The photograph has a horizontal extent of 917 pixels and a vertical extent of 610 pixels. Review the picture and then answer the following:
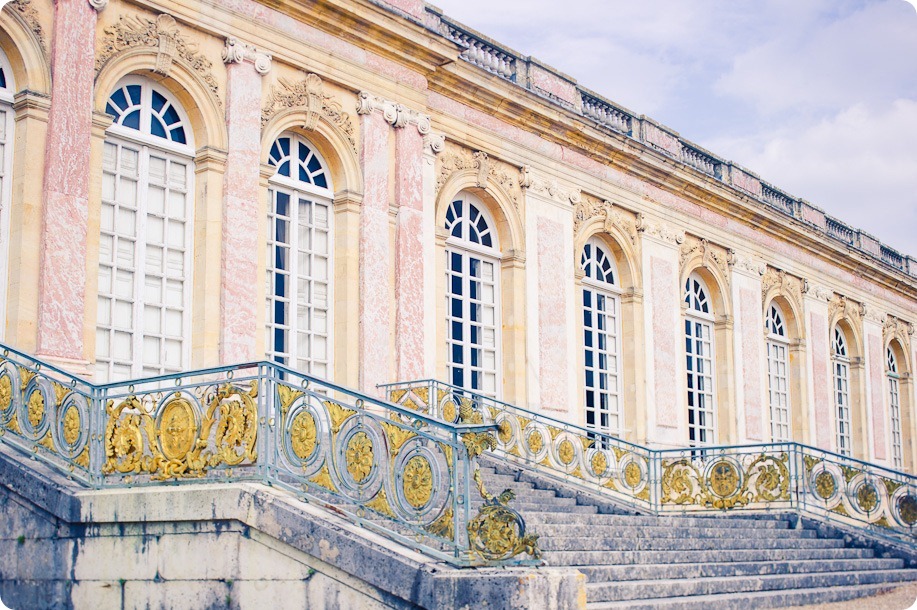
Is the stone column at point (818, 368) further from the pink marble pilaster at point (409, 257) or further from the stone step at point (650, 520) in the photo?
the pink marble pilaster at point (409, 257)

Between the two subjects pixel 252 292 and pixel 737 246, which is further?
pixel 737 246

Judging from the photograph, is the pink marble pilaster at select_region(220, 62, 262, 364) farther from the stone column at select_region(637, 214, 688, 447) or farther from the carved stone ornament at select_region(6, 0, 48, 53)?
the stone column at select_region(637, 214, 688, 447)

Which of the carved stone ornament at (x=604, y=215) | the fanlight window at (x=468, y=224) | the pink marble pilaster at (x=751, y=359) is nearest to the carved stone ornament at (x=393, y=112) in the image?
the fanlight window at (x=468, y=224)

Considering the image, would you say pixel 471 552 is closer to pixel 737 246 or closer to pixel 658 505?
pixel 658 505

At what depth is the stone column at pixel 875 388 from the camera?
984 inches

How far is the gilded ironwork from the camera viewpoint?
646cm

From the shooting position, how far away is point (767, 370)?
70.2 feet

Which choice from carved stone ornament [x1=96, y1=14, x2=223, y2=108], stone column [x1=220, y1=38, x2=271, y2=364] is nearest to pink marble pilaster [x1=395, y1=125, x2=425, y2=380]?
stone column [x1=220, y1=38, x2=271, y2=364]

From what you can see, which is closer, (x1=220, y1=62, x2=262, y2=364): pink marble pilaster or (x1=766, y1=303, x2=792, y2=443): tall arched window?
(x1=220, y1=62, x2=262, y2=364): pink marble pilaster

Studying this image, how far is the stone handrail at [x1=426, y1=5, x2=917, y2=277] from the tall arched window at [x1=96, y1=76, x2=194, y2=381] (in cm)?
416

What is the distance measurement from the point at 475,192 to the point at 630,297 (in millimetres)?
3738

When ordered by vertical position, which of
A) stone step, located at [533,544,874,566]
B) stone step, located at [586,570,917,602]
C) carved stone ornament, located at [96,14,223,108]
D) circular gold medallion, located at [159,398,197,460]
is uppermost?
carved stone ornament, located at [96,14,223,108]

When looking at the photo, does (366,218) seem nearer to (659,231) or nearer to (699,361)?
(659,231)

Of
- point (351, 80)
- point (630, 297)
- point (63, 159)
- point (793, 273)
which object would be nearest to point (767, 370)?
point (793, 273)
